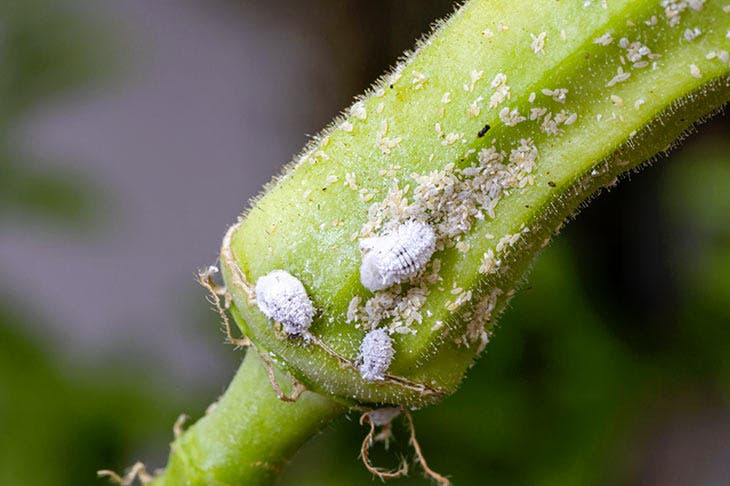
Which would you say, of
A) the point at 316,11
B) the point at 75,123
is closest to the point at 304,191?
the point at 316,11

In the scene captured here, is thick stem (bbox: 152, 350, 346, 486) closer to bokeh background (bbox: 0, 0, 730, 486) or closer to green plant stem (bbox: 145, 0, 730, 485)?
green plant stem (bbox: 145, 0, 730, 485)

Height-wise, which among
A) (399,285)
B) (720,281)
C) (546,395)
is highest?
(399,285)

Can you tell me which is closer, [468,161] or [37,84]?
[468,161]

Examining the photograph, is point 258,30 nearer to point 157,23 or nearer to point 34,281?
point 157,23

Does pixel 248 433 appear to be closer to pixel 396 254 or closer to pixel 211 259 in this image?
pixel 396 254

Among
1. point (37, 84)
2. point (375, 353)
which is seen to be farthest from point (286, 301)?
point (37, 84)

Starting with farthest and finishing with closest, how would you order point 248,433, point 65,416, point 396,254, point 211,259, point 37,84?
1. point 211,259
2. point 37,84
3. point 65,416
4. point 248,433
5. point 396,254
